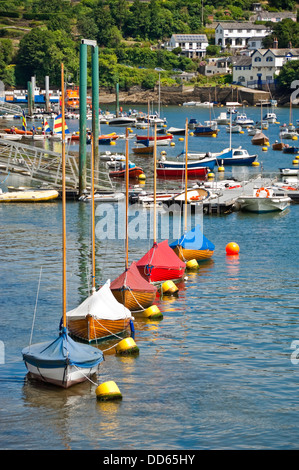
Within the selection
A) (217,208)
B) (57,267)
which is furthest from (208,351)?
(217,208)

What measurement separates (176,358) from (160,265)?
36.8 ft

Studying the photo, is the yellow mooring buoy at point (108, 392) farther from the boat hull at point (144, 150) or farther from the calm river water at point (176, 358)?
the boat hull at point (144, 150)

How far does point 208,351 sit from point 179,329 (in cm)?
327

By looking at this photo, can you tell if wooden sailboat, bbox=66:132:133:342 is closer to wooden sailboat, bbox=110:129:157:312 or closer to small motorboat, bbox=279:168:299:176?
wooden sailboat, bbox=110:129:157:312

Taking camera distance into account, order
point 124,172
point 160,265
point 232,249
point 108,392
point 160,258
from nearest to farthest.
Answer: point 108,392 < point 160,265 < point 160,258 < point 232,249 < point 124,172

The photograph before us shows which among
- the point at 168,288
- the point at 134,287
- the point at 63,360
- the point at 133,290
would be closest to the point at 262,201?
the point at 168,288

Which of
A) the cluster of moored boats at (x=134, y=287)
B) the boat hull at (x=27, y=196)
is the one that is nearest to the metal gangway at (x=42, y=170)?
the boat hull at (x=27, y=196)

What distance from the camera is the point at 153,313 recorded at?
39.3 m

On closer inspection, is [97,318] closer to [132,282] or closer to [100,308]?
[100,308]

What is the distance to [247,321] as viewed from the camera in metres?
39.2

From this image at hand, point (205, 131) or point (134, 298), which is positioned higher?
point (134, 298)

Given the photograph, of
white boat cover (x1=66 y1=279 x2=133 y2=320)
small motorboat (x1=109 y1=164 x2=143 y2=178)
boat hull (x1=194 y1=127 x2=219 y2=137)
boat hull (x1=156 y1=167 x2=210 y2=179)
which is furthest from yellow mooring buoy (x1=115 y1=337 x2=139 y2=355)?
boat hull (x1=194 y1=127 x2=219 y2=137)

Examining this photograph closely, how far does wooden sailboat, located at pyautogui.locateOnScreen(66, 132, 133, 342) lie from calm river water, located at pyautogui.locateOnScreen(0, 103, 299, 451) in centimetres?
76
